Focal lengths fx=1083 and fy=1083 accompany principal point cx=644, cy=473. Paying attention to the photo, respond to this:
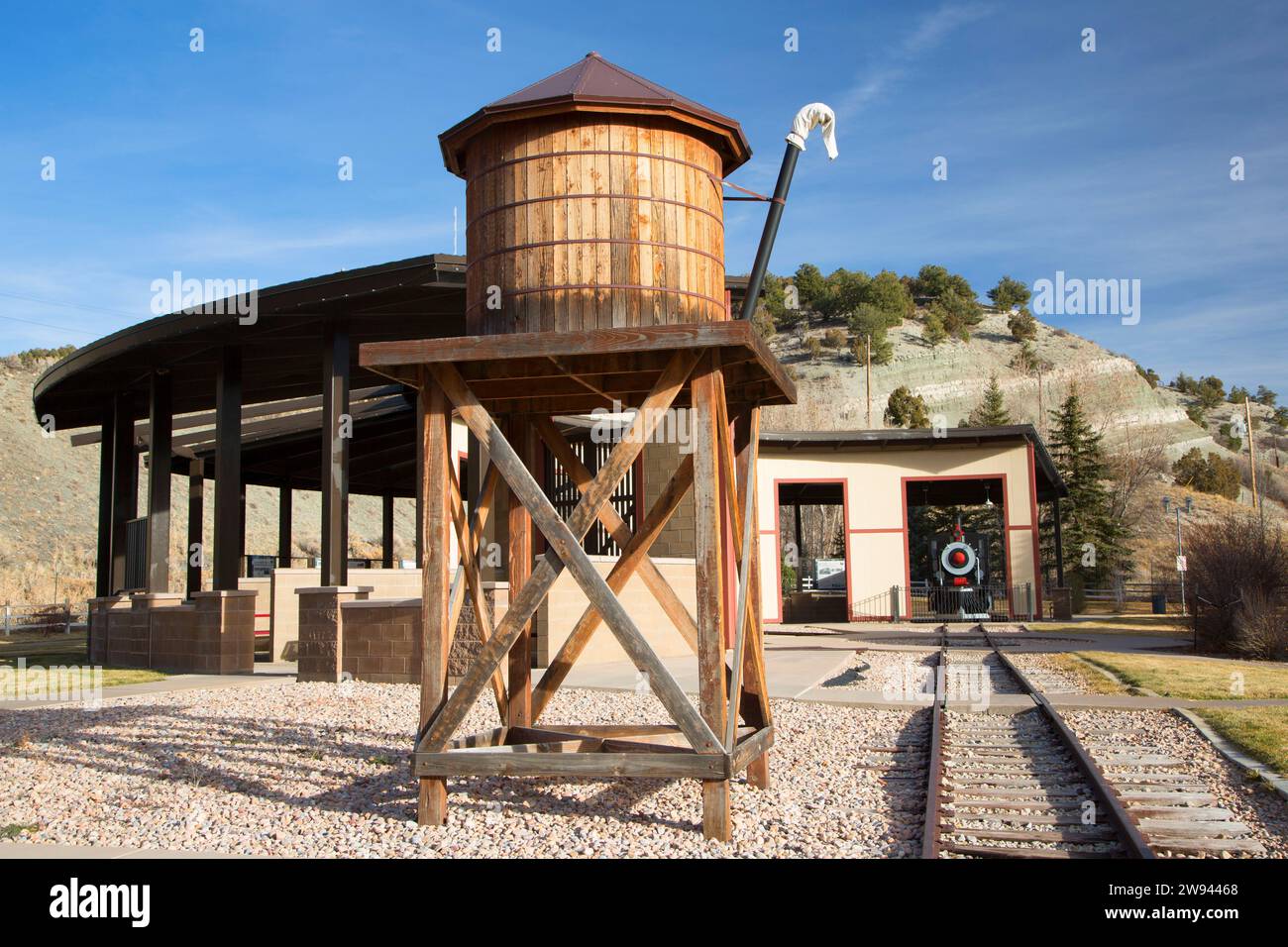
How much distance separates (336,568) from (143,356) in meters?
6.04

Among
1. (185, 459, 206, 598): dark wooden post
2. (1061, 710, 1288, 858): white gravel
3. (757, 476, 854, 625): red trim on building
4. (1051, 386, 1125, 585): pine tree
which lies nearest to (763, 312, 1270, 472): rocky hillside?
(1051, 386, 1125, 585): pine tree

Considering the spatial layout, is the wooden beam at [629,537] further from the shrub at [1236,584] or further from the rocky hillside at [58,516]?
the rocky hillside at [58,516]

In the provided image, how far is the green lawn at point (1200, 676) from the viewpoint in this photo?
1284cm

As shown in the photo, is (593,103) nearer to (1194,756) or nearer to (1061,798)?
(1061,798)

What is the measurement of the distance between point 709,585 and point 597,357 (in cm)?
177

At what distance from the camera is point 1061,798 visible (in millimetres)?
7750

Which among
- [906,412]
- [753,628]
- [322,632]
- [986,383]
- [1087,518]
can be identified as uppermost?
[986,383]

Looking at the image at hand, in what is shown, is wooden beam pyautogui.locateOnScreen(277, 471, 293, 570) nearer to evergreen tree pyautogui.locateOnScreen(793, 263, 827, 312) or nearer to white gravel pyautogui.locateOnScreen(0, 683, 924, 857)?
white gravel pyautogui.locateOnScreen(0, 683, 924, 857)

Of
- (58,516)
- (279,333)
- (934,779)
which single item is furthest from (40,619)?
(934,779)

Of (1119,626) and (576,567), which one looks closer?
(576,567)

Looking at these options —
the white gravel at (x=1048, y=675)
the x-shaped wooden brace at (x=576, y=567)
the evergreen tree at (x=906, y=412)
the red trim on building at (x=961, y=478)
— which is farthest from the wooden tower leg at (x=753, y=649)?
the evergreen tree at (x=906, y=412)

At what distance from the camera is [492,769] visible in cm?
718

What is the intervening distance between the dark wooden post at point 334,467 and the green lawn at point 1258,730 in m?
11.4
